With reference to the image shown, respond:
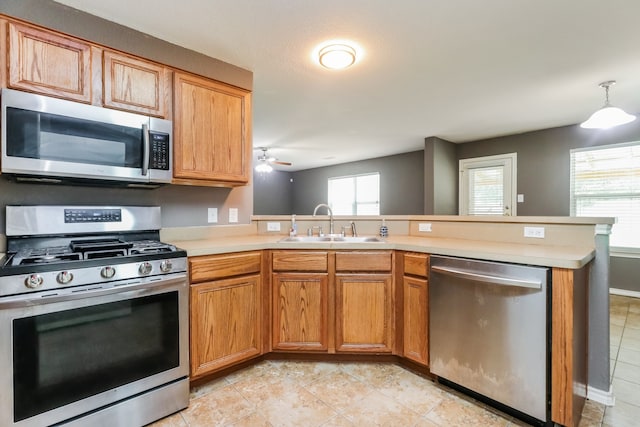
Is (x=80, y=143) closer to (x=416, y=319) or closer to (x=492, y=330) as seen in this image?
(x=416, y=319)

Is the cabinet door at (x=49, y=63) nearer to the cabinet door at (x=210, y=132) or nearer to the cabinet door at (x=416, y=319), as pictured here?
the cabinet door at (x=210, y=132)

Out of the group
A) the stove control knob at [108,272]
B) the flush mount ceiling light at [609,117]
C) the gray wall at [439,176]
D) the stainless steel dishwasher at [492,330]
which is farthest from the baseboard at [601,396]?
the gray wall at [439,176]

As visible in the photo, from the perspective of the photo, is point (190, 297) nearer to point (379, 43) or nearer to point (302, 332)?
point (302, 332)

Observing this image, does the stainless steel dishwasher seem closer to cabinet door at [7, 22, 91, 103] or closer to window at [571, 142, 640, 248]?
cabinet door at [7, 22, 91, 103]

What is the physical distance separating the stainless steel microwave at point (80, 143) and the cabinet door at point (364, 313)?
1.39 m

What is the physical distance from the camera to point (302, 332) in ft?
6.80

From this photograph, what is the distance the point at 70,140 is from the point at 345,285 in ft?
5.88

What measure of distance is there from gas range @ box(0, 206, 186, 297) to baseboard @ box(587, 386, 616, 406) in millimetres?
2433

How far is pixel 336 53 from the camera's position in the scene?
2.07m

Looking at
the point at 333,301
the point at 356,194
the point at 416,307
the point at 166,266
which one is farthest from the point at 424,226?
the point at 356,194

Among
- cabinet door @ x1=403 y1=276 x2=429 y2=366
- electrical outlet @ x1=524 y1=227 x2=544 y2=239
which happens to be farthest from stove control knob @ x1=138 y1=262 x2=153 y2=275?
electrical outlet @ x1=524 y1=227 x2=544 y2=239

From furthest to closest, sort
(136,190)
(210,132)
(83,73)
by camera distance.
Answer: (210,132), (136,190), (83,73)

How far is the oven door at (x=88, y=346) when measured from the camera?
3.98 ft

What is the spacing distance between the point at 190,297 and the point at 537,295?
1.82 m
